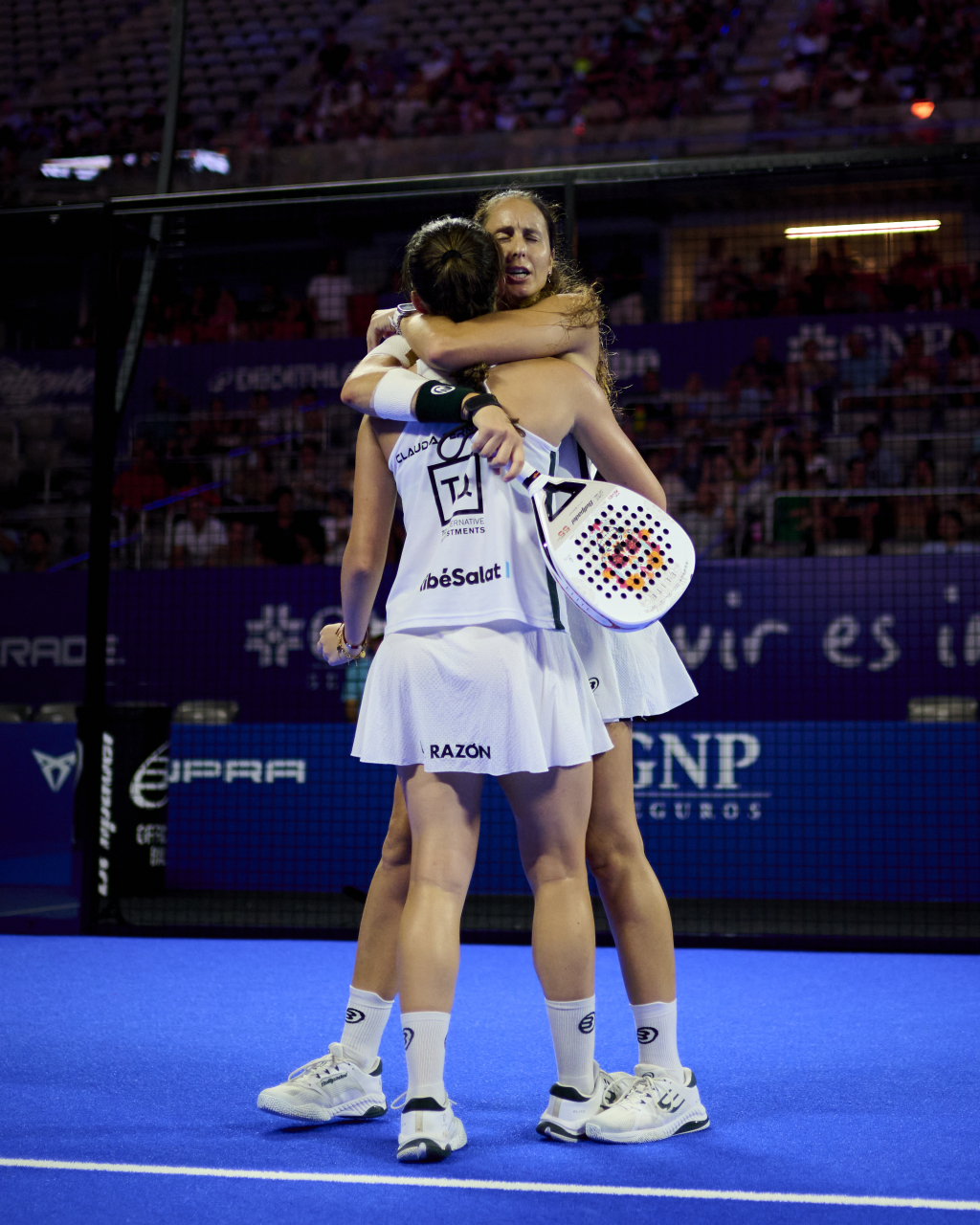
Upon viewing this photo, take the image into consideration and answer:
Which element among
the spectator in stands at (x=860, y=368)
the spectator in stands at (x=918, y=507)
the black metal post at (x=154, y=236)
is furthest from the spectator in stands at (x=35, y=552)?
the spectator in stands at (x=918, y=507)

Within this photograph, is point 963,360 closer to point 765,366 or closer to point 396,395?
point 765,366

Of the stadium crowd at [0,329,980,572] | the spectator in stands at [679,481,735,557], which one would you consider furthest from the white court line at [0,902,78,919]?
the spectator in stands at [679,481,735,557]

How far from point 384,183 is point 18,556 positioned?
5.74 m

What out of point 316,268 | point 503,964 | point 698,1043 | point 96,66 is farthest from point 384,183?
point 96,66

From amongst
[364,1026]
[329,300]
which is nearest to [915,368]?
[329,300]

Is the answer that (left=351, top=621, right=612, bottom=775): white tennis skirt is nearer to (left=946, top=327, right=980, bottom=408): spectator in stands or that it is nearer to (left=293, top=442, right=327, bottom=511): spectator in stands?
(left=293, top=442, right=327, bottom=511): spectator in stands

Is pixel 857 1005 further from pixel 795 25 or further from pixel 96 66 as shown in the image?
pixel 96 66

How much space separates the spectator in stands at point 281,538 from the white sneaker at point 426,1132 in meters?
6.70

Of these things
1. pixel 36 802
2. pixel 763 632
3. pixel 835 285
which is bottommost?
pixel 36 802

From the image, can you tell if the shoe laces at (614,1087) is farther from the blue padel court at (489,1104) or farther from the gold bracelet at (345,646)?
the gold bracelet at (345,646)

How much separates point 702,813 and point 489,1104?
12.8 feet

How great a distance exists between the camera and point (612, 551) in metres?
2.54

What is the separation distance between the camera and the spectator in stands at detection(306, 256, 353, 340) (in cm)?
1055

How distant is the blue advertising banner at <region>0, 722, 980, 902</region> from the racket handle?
3.84 metres
